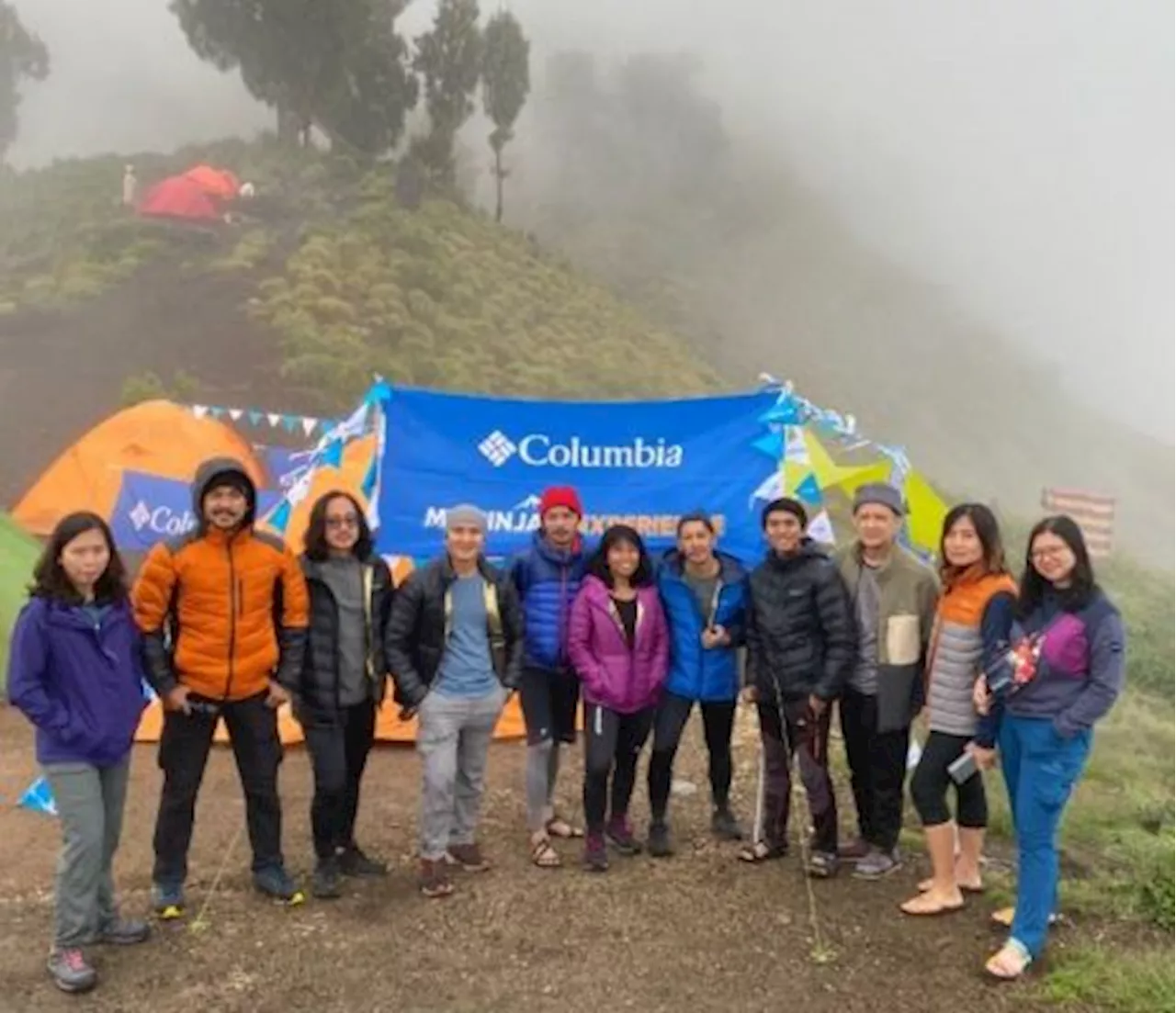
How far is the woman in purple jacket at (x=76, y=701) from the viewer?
4.47 metres

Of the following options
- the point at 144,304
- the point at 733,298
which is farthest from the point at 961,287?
the point at 144,304

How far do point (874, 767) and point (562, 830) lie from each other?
1.77 meters

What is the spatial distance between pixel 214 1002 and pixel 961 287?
7416 centimetres

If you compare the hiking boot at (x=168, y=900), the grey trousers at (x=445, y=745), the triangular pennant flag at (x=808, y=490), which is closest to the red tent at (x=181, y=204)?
the triangular pennant flag at (x=808, y=490)

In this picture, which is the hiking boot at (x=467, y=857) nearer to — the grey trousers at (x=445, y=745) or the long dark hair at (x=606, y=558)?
the grey trousers at (x=445, y=745)

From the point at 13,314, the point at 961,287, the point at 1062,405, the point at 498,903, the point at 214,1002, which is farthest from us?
the point at 961,287

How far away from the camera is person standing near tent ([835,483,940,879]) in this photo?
5387 mm

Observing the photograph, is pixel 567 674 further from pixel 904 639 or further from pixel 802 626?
pixel 904 639

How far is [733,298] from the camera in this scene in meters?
51.5

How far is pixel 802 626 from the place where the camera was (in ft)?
18.3

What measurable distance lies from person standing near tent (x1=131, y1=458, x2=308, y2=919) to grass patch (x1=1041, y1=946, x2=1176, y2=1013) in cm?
344

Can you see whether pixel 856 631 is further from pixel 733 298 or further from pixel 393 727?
pixel 733 298

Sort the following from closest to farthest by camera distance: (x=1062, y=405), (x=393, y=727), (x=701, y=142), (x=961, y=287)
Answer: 1. (x=393, y=727)
2. (x=1062, y=405)
3. (x=701, y=142)
4. (x=961, y=287)

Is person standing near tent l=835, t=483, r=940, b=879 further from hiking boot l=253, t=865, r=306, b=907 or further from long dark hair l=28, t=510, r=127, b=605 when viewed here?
long dark hair l=28, t=510, r=127, b=605
